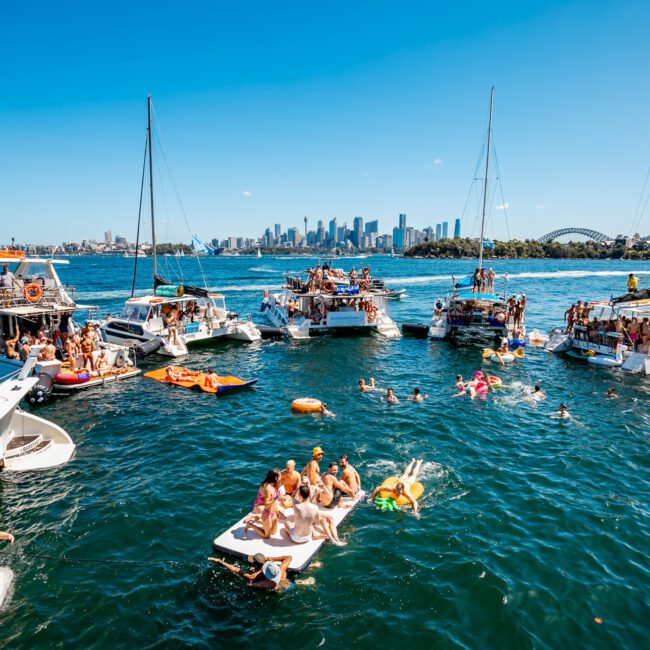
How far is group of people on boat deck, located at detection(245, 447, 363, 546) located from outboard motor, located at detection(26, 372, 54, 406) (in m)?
15.0

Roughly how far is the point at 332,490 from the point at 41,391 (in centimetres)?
1619

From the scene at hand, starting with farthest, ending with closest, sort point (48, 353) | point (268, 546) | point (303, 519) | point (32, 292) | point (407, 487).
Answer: point (32, 292) → point (48, 353) → point (407, 487) → point (303, 519) → point (268, 546)

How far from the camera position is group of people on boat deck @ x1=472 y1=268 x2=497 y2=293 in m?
38.4

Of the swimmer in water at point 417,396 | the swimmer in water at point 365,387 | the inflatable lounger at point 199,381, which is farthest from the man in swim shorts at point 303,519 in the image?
the inflatable lounger at point 199,381

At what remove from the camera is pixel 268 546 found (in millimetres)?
11078

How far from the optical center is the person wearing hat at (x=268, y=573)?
10.1 metres

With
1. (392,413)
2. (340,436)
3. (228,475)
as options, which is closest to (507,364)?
(392,413)

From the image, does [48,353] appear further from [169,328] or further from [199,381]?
[169,328]

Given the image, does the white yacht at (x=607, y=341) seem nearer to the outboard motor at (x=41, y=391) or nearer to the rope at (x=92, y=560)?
the rope at (x=92, y=560)

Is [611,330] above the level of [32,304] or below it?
below

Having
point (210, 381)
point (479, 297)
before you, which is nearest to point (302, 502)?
point (210, 381)

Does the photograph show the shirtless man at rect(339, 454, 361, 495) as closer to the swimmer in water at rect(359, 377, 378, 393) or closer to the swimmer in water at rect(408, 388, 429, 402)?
the swimmer in water at rect(408, 388, 429, 402)

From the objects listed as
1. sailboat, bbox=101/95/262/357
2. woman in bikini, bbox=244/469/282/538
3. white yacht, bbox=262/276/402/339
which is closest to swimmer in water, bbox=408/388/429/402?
woman in bikini, bbox=244/469/282/538

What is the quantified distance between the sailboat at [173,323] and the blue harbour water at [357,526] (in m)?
7.97
